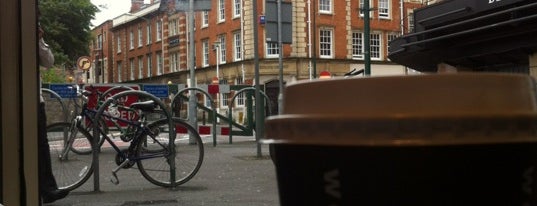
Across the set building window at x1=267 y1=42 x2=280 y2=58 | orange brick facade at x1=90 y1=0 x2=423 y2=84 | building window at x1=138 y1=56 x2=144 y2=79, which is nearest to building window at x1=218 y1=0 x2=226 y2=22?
orange brick facade at x1=90 y1=0 x2=423 y2=84

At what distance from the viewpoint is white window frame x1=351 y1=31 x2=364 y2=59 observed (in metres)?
A: 47.3

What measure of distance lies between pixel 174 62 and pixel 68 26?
1512 cm

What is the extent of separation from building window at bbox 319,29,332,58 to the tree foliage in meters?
15.9

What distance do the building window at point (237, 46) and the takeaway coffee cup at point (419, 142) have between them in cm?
4507

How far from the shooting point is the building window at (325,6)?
4572cm

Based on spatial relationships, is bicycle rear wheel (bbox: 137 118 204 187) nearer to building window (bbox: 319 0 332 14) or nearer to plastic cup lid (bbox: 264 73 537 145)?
plastic cup lid (bbox: 264 73 537 145)

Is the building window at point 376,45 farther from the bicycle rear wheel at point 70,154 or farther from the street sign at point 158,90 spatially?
the bicycle rear wheel at point 70,154

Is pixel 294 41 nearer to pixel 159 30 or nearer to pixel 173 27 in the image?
pixel 173 27

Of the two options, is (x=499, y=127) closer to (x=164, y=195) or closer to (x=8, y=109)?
(x=8, y=109)

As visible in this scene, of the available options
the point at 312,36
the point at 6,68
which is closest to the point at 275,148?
the point at 6,68

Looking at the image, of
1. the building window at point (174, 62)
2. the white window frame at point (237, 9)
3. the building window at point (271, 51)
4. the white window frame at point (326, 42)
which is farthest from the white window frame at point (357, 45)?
the building window at point (174, 62)

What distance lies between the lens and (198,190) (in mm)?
5723

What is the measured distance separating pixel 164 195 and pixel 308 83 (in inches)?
179

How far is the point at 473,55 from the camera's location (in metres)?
10.5
